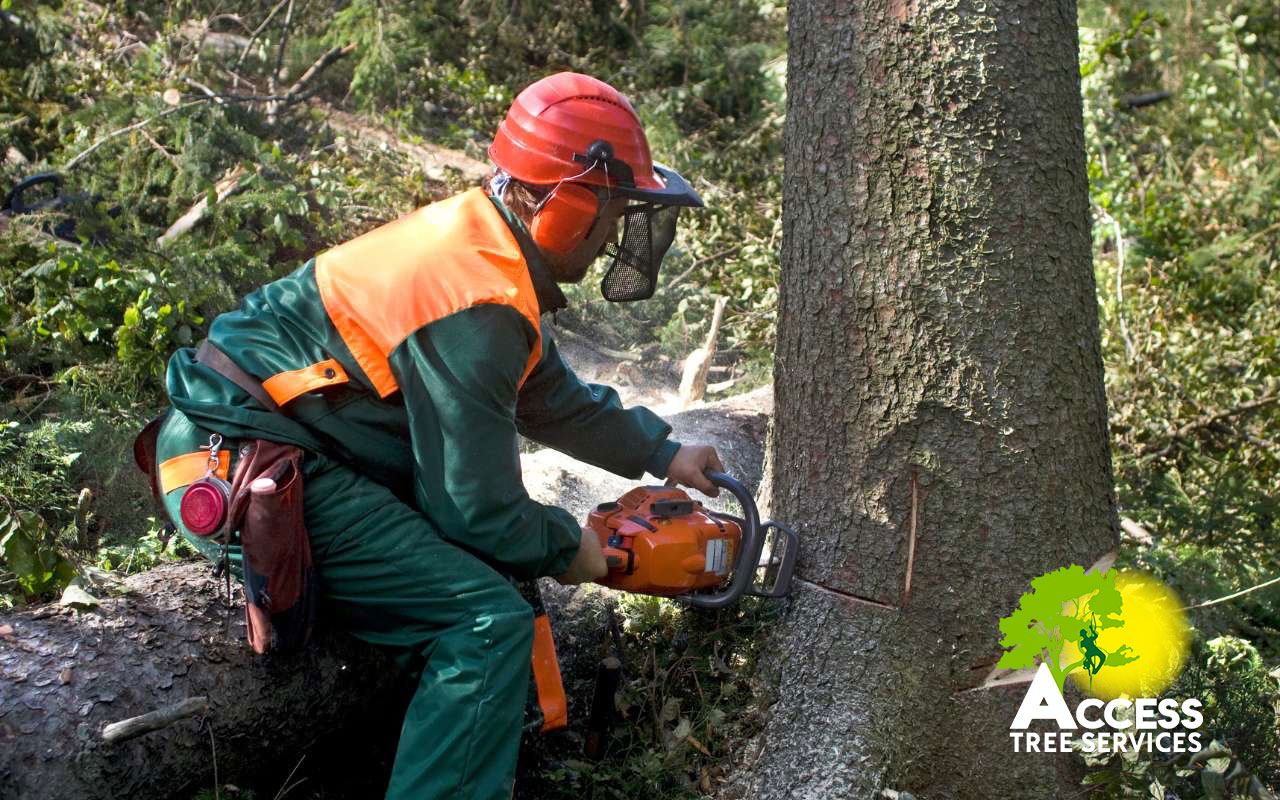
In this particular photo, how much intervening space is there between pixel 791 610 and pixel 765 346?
3.23 meters

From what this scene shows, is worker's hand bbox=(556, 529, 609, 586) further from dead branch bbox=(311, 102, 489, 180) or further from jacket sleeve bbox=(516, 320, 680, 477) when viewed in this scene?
dead branch bbox=(311, 102, 489, 180)

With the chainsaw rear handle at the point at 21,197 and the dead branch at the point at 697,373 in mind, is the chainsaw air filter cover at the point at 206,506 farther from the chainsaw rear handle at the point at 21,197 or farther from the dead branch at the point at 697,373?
the chainsaw rear handle at the point at 21,197

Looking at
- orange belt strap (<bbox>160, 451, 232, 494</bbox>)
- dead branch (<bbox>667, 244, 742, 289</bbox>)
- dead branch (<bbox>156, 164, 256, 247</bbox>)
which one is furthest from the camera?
dead branch (<bbox>667, 244, 742, 289</bbox>)

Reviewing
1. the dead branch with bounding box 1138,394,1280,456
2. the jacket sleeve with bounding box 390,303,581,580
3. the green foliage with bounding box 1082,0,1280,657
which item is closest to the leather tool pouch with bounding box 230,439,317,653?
the jacket sleeve with bounding box 390,303,581,580

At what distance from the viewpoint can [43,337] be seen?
177 inches

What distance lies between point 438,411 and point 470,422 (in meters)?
0.08

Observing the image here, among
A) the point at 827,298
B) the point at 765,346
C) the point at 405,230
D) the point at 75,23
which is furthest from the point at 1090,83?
the point at 75,23

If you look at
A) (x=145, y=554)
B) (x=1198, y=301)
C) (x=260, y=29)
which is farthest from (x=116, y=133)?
(x=1198, y=301)

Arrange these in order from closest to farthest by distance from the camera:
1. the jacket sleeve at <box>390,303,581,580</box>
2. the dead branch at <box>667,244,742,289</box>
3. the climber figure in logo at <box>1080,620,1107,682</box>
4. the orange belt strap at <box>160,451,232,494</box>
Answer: the jacket sleeve at <box>390,303,581,580</box> → the orange belt strap at <box>160,451,232,494</box> → the climber figure in logo at <box>1080,620,1107,682</box> → the dead branch at <box>667,244,742,289</box>

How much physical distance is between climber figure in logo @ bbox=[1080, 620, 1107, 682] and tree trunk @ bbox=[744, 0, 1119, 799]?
182 millimetres

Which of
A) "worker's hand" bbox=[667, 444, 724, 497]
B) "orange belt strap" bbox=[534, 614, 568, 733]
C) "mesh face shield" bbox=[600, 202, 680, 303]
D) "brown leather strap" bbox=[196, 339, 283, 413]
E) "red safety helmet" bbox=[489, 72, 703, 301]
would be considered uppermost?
"red safety helmet" bbox=[489, 72, 703, 301]

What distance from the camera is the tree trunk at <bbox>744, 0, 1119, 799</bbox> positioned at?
8.15 feet

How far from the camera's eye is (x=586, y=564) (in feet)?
8.49

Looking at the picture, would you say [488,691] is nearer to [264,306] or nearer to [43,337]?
[264,306]
